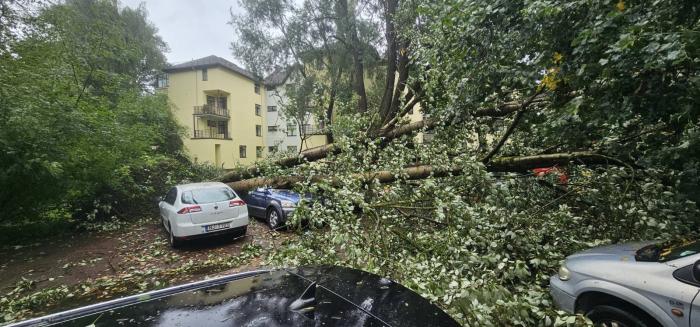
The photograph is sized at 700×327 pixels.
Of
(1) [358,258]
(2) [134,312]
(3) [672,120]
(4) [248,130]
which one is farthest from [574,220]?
(4) [248,130]

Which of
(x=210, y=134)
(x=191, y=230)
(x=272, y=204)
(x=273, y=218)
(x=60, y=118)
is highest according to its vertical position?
(x=210, y=134)

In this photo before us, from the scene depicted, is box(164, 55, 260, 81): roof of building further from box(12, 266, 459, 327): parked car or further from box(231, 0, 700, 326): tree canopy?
box(12, 266, 459, 327): parked car

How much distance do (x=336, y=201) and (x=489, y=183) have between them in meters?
2.04

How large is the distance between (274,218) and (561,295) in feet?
24.7

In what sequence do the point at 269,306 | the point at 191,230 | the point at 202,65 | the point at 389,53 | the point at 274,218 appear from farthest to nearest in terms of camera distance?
the point at 202,65 → the point at 389,53 → the point at 274,218 → the point at 191,230 → the point at 269,306

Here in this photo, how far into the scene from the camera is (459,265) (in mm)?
3322

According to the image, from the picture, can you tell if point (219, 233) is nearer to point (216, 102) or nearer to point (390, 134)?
point (390, 134)

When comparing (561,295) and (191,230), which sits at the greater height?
(561,295)

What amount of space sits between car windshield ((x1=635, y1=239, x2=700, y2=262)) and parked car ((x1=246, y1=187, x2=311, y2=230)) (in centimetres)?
697

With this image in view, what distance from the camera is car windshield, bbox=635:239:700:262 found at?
2777 millimetres

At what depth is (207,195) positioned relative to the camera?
25.7 ft

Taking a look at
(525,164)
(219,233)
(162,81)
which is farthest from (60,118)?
(162,81)

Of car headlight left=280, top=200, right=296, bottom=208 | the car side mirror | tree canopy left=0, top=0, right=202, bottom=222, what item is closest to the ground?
car headlight left=280, top=200, right=296, bottom=208

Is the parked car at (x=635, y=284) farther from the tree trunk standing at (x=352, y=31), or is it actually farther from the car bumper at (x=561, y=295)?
the tree trunk standing at (x=352, y=31)
